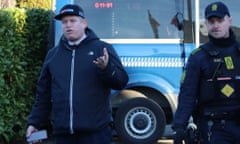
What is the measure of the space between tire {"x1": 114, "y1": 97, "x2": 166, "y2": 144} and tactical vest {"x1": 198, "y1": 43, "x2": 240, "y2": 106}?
369 centimetres

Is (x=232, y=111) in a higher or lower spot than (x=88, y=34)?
lower

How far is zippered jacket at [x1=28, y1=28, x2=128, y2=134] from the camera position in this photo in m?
4.48

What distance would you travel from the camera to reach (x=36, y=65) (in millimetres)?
8945

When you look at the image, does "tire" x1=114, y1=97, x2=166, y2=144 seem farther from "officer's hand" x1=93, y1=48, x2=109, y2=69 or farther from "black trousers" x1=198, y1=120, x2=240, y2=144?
"officer's hand" x1=93, y1=48, x2=109, y2=69

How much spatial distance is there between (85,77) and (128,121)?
3.81 meters

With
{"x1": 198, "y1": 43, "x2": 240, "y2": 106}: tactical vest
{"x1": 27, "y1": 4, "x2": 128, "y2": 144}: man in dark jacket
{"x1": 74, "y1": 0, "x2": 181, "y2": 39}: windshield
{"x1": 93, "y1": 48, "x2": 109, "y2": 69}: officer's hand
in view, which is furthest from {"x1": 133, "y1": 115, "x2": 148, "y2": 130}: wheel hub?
{"x1": 93, "y1": 48, "x2": 109, "y2": 69}: officer's hand

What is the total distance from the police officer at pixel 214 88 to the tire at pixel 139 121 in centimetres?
360

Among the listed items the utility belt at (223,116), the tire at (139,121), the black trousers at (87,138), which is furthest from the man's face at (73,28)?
the tire at (139,121)

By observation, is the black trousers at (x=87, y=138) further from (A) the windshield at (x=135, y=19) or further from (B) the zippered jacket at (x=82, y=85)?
(A) the windshield at (x=135, y=19)

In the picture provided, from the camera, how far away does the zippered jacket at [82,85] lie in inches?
176

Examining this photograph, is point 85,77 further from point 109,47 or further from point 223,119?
point 223,119

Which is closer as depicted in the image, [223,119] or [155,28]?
[223,119]

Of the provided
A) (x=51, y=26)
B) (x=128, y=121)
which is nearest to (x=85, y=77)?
(x=128, y=121)

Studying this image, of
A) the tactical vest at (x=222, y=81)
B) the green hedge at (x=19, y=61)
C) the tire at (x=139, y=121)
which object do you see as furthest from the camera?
the tire at (x=139, y=121)
